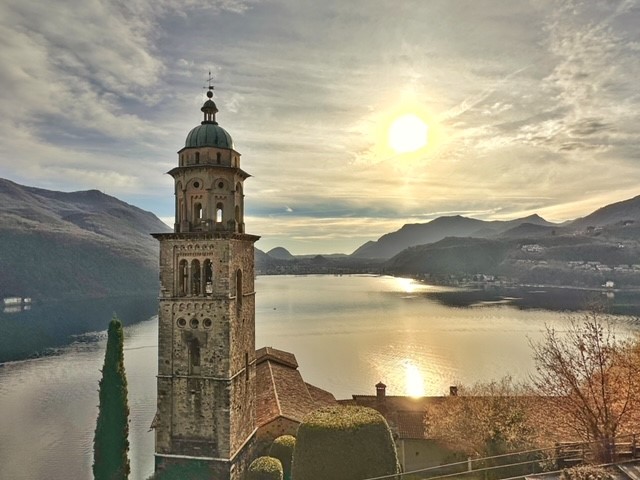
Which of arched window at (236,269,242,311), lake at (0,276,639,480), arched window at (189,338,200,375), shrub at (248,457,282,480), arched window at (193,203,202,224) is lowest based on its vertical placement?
lake at (0,276,639,480)

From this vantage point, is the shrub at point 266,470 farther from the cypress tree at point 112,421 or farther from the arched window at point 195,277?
the arched window at point 195,277

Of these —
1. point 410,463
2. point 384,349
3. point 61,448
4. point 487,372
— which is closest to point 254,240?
point 410,463

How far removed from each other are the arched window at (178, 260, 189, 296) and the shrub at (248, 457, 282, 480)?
9.66 meters

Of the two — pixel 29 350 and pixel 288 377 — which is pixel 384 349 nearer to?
pixel 288 377

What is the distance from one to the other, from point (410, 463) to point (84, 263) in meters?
187

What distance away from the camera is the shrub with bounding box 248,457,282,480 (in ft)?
72.1

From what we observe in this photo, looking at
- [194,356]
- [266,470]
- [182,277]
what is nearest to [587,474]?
[266,470]

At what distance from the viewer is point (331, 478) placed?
19.2 m

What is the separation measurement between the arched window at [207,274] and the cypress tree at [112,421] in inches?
203

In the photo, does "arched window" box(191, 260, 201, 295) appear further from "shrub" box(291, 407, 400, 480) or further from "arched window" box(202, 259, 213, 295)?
"shrub" box(291, 407, 400, 480)

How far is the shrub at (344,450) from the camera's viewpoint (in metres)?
19.3

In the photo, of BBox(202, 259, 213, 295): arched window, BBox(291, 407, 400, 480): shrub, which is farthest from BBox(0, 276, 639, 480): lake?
BBox(291, 407, 400, 480): shrub

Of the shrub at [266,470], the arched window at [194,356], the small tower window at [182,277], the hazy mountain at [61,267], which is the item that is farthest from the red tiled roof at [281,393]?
the hazy mountain at [61,267]

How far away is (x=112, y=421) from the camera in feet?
80.1
